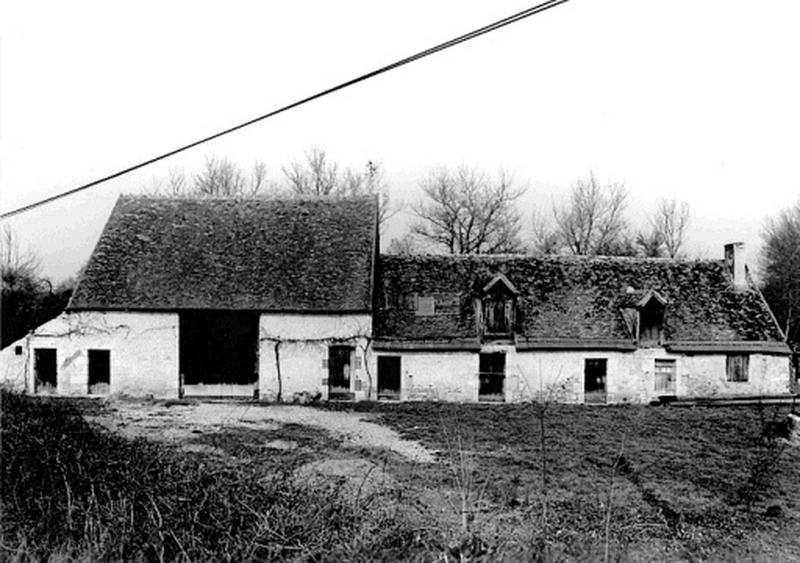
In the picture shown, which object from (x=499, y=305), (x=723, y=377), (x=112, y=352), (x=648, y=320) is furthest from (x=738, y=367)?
(x=112, y=352)

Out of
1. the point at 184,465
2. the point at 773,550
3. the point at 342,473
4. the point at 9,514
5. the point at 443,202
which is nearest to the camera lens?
the point at 9,514

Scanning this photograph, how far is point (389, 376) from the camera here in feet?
81.7

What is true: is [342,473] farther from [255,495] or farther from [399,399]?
[399,399]

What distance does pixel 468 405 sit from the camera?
78.3 feet

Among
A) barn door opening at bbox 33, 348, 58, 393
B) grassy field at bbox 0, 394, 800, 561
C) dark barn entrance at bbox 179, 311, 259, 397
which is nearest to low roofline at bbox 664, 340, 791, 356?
grassy field at bbox 0, 394, 800, 561

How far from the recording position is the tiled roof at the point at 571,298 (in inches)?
1003

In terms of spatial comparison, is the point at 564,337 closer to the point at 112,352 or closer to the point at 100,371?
the point at 112,352

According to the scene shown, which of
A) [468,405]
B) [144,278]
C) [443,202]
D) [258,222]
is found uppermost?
[443,202]

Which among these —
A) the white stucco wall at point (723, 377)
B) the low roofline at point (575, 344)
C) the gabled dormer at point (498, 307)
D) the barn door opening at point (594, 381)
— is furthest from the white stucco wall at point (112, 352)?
the white stucco wall at point (723, 377)

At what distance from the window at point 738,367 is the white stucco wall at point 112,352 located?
20.6m

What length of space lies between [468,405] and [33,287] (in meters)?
29.9

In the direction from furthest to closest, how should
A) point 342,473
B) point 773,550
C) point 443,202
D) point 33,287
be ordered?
point 443,202, point 33,287, point 342,473, point 773,550

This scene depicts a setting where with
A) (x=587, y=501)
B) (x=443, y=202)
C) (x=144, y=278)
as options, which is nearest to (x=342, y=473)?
(x=587, y=501)

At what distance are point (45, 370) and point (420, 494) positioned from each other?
1827 cm
